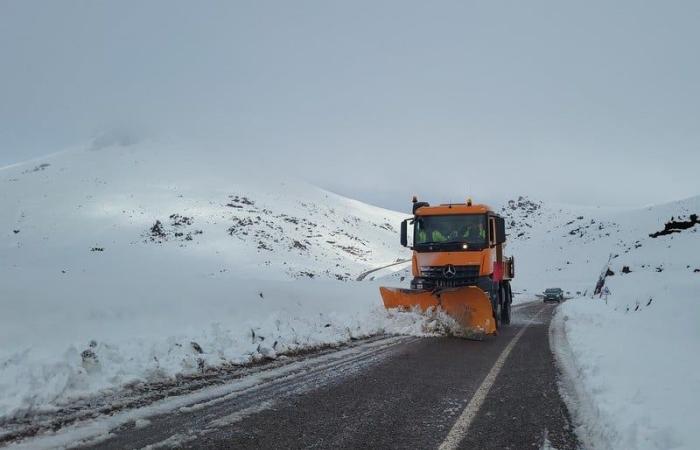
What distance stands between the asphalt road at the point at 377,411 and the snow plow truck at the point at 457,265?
127 inches

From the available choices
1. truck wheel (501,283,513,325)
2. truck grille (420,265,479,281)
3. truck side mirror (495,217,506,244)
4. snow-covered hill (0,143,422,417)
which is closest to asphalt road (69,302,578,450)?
snow-covered hill (0,143,422,417)

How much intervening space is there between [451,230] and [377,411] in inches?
317

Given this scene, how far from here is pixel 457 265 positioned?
1191 cm

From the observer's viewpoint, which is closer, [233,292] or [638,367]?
[638,367]

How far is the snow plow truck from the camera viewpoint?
11312mm

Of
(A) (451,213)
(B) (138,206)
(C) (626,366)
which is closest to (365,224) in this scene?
(B) (138,206)

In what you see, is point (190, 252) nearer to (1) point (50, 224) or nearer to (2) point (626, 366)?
(1) point (50, 224)

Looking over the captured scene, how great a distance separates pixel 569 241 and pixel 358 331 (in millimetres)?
80629

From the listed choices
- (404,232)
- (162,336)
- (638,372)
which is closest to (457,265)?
(404,232)

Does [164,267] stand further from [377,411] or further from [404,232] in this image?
[377,411]

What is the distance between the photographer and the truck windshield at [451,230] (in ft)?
40.2

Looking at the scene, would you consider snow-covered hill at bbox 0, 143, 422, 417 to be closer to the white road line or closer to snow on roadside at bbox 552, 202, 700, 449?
the white road line

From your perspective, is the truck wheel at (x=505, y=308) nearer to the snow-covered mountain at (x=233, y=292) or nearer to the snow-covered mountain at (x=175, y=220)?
the snow-covered mountain at (x=233, y=292)

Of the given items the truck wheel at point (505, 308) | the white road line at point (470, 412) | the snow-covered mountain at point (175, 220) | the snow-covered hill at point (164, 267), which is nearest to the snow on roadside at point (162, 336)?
the snow-covered hill at point (164, 267)
